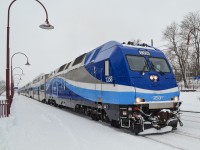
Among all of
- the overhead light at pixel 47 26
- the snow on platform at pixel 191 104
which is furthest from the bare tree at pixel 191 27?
the overhead light at pixel 47 26

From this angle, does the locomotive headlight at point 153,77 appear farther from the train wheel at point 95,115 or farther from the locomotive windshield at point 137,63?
the train wheel at point 95,115

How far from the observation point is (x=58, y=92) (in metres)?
21.8

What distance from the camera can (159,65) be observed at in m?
10.7

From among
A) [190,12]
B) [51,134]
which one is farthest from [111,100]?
[190,12]

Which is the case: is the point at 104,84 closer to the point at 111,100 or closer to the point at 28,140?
the point at 111,100

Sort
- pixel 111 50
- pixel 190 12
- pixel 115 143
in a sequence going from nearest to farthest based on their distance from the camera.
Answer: pixel 115 143 < pixel 111 50 < pixel 190 12

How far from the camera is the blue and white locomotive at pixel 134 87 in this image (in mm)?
9516

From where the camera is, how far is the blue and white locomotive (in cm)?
952

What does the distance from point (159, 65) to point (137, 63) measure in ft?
3.33

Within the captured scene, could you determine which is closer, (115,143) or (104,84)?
(115,143)

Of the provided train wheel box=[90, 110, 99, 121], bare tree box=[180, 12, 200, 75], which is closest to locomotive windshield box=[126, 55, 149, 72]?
train wheel box=[90, 110, 99, 121]

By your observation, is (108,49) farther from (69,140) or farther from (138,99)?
(69,140)

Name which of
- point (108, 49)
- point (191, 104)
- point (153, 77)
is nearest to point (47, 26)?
point (108, 49)

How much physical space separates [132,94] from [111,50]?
233cm
